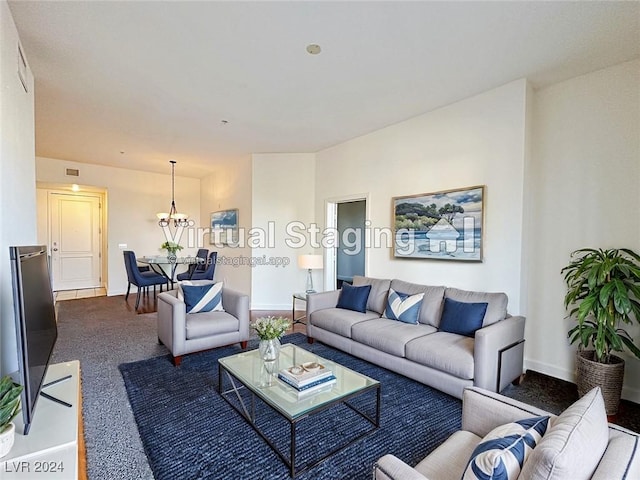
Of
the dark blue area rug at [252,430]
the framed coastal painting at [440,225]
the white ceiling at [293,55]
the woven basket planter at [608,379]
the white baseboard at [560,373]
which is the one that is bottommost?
the dark blue area rug at [252,430]

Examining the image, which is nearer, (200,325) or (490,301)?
(490,301)

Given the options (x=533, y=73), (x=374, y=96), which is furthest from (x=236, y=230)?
(x=533, y=73)

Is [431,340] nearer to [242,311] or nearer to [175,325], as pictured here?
[242,311]

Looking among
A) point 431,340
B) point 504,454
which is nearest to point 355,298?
point 431,340

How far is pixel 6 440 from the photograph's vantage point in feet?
3.91

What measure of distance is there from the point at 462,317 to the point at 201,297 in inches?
113

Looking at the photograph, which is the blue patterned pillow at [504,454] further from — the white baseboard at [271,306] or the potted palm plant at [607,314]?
the white baseboard at [271,306]

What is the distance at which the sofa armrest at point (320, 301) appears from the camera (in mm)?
4089

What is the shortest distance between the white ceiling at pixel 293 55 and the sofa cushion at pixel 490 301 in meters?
2.11

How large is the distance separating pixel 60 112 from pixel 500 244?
539cm

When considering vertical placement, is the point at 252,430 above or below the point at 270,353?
below

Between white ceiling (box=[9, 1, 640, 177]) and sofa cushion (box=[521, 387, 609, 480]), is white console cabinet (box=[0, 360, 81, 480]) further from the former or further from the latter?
white ceiling (box=[9, 1, 640, 177])

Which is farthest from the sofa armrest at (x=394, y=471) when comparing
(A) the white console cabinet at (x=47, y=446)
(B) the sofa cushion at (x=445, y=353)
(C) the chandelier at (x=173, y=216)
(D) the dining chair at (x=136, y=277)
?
(C) the chandelier at (x=173, y=216)

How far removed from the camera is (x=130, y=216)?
736 centimetres
